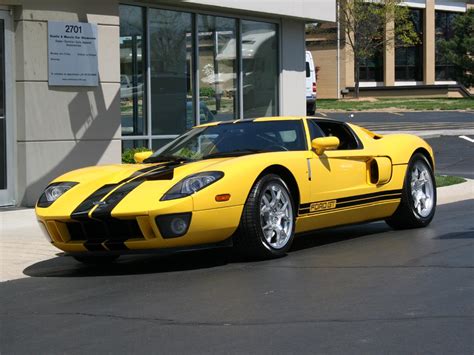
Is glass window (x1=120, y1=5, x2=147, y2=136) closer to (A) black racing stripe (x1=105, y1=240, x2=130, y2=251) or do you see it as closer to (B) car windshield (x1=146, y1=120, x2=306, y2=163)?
(B) car windshield (x1=146, y1=120, x2=306, y2=163)

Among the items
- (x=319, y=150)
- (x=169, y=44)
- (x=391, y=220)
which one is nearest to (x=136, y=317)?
(x=319, y=150)

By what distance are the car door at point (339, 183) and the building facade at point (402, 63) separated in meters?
53.0

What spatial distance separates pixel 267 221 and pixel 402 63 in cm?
6229

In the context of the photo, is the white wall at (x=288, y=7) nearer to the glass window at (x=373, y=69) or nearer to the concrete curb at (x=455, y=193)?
the concrete curb at (x=455, y=193)

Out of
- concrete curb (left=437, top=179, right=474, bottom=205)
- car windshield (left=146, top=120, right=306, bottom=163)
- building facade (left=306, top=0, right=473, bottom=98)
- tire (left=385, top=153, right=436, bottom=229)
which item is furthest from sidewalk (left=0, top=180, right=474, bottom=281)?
building facade (left=306, top=0, right=473, bottom=98)

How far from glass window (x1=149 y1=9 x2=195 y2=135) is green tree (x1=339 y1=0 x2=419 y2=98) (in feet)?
143

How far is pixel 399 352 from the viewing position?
4.76 metres

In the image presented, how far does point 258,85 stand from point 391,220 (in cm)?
801

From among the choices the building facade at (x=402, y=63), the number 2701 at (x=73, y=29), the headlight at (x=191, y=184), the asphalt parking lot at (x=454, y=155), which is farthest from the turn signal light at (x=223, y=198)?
the building facade at (x=402, y=63)

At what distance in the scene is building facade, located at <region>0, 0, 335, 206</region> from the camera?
12.8 metres

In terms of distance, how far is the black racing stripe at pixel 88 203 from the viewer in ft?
24.7

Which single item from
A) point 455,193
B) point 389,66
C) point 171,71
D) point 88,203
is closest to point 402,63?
point 389,66

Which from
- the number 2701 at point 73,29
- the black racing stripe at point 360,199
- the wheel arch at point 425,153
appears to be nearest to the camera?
the black racing stripe at point 360,199

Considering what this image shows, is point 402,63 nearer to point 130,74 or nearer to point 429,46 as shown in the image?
point 429,46
